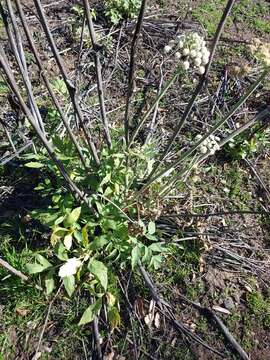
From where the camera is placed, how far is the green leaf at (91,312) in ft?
7.68

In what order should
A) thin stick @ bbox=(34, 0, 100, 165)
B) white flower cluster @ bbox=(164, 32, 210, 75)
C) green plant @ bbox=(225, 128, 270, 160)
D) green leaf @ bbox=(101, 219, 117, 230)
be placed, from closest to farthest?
1. thin stick @ bbox=(34, 0, 100, 165)
2. white flower cluster @ bbox=(164, 32, 210, 75)
3. green leaf @ bbox=(101, 219, 117, 230)
4. green plant @ bbox=(225, 128, 270, 160)

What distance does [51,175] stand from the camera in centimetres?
293

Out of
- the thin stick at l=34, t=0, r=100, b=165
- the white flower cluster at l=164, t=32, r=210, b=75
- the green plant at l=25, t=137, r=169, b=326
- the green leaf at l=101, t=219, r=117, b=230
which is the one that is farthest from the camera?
the green leaf at l=101, t=219, r=117, b=230

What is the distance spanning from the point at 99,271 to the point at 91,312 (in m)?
0.27

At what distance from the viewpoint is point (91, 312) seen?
7.78 feet

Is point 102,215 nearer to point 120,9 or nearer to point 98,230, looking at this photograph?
point 98,230

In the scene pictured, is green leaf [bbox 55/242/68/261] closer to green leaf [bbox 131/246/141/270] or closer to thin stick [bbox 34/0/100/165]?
green leaf [bbox 131/246/141/270]

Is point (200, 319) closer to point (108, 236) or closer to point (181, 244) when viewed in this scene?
point (181, 244)

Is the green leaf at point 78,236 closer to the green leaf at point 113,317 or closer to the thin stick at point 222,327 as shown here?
the green leaf at point 113,317

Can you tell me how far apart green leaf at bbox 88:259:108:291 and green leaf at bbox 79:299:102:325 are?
164 mm

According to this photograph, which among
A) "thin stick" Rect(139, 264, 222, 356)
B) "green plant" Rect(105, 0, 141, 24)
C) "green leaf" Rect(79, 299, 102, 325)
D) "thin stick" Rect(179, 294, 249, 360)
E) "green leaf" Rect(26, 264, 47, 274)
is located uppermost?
"green plant" Rect(105, 0, 141, 24)

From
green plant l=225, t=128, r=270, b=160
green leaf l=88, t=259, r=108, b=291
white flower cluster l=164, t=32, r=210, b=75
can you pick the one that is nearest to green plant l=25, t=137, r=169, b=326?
green leaf l=88, t=259, r=108, b=291

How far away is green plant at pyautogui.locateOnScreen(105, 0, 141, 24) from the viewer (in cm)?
396

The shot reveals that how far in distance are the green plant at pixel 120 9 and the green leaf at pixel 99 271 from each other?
256 cm
